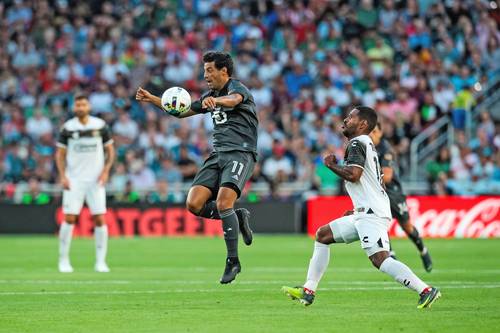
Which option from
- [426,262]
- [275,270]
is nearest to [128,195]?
[275,270]

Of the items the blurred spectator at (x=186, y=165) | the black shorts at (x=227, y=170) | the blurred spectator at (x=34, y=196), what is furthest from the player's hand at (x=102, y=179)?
the blurred spectator at (x=34, y=196)

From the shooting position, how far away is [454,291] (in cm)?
1269

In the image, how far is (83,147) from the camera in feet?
55.4

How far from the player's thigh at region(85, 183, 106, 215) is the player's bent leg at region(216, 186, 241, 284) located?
4.54 m

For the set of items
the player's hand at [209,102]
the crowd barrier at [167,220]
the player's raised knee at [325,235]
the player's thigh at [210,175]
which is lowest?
the crowd barrier at [167,220]

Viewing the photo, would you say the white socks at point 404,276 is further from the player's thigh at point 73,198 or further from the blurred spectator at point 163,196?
the blurred spectator at point 163,196

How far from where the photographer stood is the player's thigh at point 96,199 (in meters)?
16.7

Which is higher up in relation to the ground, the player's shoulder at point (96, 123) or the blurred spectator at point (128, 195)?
the player's shoulder at point (96, 123)

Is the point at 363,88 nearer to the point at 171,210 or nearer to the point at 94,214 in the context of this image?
the point at 171,210

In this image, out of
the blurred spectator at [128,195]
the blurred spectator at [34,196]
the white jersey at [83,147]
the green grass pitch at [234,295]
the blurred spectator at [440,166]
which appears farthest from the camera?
the blurred spectator at [34,196]

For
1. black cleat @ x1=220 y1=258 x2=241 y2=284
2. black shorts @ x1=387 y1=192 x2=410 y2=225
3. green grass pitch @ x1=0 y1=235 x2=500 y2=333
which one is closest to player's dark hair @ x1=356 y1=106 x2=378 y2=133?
green grass pitch @ x1=0 y1=235 x2=500 y2=333

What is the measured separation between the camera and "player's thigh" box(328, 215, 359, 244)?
1067 centimetres

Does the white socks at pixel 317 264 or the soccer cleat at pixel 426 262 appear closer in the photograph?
the white socks at pixel 317 264

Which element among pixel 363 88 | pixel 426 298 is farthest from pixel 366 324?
pixel 363 88
